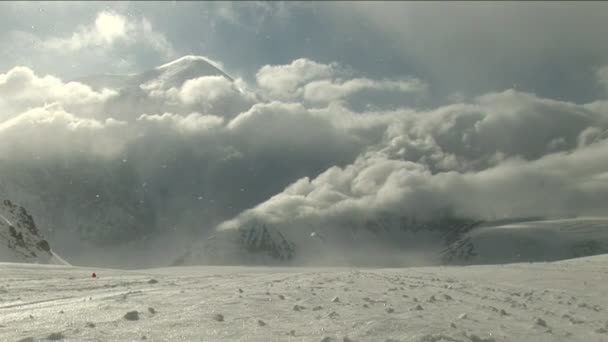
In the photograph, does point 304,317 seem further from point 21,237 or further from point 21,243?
point 21,237

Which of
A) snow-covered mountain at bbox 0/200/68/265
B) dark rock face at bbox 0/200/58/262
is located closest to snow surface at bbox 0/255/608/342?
snow-covered mountain at bbox 0/200/68/265

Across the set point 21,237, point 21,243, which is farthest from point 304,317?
point 21,237

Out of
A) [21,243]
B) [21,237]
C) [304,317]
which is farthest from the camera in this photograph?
[21,237]

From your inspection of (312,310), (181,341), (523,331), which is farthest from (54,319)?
(523,331)

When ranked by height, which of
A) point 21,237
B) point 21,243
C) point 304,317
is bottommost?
point 304,317

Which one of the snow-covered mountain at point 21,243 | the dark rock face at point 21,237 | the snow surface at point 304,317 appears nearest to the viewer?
the snow surface at point 304,317

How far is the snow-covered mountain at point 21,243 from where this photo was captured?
389 ft

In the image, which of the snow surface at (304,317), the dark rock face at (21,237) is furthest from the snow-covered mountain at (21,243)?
the snow surface at (304,317)

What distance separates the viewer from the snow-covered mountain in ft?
389

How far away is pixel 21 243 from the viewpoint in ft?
417

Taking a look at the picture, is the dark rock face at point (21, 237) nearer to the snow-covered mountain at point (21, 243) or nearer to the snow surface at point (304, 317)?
the snow-covered mountain at point (21, 243)

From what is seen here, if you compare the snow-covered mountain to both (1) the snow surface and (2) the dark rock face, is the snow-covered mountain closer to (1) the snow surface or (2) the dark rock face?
(2) the dark rock face

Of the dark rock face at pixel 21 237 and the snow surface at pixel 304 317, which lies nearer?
the snow surface at pixel 304 317

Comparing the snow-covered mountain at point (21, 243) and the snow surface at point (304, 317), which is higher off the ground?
the snow-covered mountain at point (21, 243)
